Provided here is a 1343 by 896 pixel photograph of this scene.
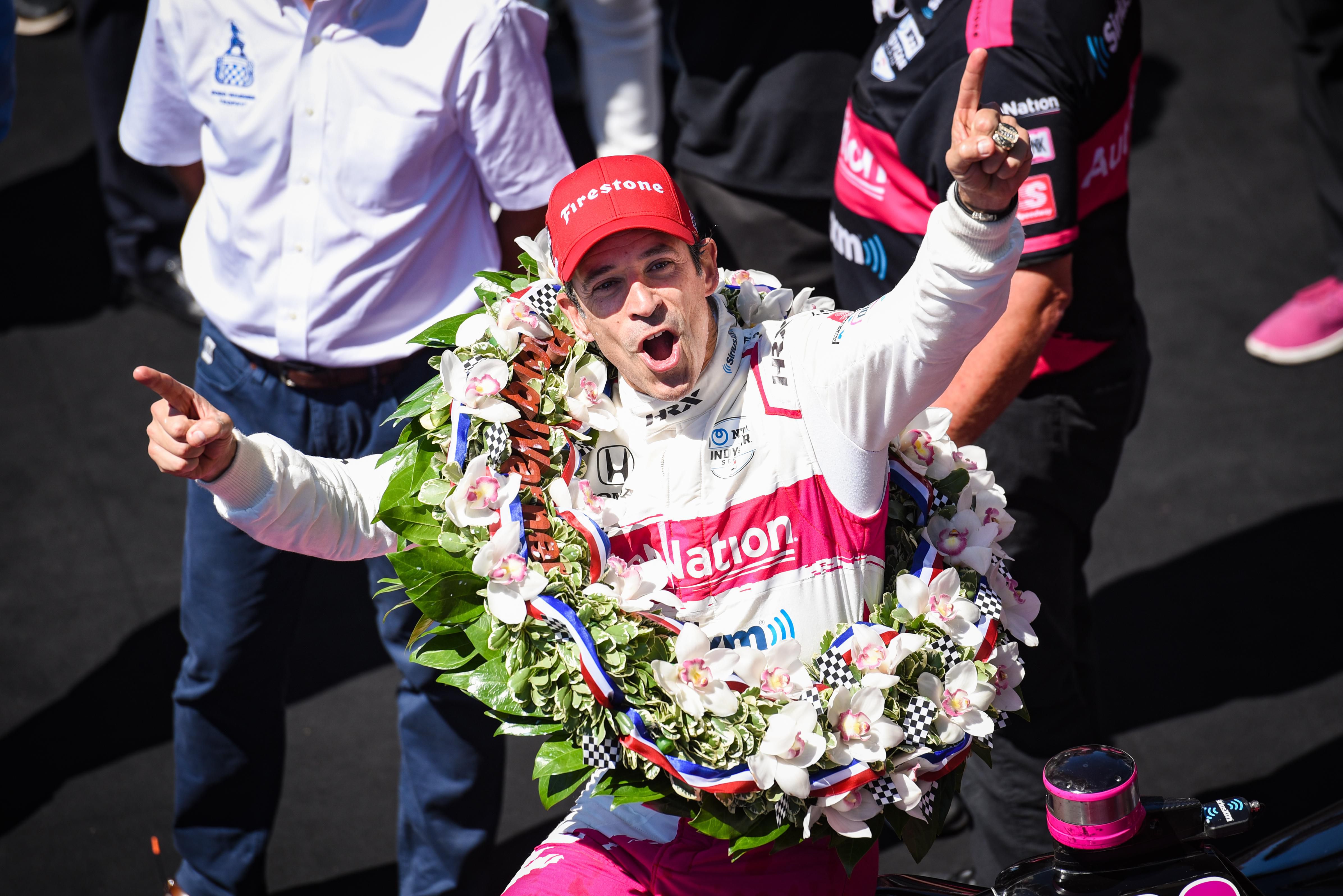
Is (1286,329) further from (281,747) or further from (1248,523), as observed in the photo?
(281,747)

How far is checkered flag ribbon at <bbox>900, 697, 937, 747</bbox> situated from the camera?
2152 millimetres

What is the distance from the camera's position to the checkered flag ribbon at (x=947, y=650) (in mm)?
2209

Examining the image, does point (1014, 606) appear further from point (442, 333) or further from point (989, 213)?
point (442, 333)

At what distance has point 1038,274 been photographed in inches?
104

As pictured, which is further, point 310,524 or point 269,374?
point 269,374

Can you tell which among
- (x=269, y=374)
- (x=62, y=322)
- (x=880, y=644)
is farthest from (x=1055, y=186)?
(x=62, y=322)

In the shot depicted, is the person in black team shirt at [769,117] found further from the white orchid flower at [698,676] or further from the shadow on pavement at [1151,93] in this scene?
the shadow on pavement at [1151,93]

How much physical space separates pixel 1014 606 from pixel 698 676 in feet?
2.17

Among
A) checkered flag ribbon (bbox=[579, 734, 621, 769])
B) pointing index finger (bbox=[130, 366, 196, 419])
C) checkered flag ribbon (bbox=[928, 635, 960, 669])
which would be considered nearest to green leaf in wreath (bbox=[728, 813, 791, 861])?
checkered flag ribbon (bbox=[579, 734, 621, 769])

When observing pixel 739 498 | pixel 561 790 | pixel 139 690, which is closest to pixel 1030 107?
pixel 739 498

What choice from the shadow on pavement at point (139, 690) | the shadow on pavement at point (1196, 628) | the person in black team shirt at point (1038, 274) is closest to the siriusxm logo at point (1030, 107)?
the person in black team shirt at point (1038, 274)

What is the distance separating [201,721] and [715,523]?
5.23ft

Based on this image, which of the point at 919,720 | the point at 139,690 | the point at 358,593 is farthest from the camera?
the point at 358,593

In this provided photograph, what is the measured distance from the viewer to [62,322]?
5.27 metres
